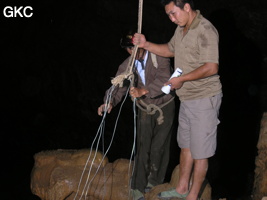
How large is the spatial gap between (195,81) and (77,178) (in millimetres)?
2019

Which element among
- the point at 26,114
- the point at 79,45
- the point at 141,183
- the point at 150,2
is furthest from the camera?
the point at 26,114

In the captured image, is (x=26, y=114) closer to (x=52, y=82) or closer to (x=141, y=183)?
(x=52, y=82)

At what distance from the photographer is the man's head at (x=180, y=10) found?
2.98m

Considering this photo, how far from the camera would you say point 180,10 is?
3008mm

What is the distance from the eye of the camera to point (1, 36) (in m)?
12.2

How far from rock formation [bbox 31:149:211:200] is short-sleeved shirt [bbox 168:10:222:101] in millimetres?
1225

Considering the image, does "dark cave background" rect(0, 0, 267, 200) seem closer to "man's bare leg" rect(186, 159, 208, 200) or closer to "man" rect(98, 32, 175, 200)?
"man" rect(98, 32, 175, 200)

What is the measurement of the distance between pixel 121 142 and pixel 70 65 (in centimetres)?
300

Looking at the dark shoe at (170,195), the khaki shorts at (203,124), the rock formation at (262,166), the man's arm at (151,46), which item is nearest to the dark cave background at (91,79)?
the rock formation at (262,166)

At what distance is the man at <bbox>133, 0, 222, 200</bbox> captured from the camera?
2.95 m

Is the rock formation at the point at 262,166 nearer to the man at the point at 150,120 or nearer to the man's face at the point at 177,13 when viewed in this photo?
the man at the point at 150,120

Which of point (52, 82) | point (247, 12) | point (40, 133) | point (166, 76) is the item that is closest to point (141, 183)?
point (166, 76)

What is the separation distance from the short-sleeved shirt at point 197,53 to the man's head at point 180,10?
0.22ft

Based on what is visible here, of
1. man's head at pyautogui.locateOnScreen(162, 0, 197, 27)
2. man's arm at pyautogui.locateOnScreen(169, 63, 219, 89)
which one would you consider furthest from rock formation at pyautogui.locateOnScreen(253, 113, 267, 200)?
man's head at pyautogui.locateOnScreen(162, 0, 197, 27)
